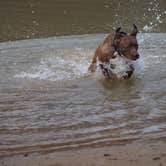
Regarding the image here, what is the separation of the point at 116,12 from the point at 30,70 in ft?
28.9

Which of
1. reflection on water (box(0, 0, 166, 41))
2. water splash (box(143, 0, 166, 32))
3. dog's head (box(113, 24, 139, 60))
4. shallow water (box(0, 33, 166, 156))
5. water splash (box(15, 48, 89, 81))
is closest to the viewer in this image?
shallow water (box(0, 33, 166, 156))

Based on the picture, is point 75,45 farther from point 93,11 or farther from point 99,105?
point 93,11

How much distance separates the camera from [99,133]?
17.7 ft

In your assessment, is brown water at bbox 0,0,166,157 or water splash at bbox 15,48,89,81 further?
water splash at bbox 15,48,89,81

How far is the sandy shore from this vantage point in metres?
4.50

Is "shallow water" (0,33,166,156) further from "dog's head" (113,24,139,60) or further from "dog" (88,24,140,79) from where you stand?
"dog's head" (113,24,139,60)

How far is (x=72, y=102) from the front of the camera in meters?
6.62

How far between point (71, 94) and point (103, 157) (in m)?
2.52

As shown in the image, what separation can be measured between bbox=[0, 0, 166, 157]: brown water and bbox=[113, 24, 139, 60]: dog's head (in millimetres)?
397

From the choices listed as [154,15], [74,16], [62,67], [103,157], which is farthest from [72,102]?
[154,15]

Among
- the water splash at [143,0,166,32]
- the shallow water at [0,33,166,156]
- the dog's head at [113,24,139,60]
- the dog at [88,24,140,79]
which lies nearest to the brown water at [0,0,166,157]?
the shallow water at [0,33,166,156]

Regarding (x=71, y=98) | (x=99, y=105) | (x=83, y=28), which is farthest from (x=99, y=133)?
(x=83, y=28)

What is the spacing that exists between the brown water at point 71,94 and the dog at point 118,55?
209mm

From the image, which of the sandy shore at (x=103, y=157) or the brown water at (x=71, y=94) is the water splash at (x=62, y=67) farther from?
the sandy shore at (x=103, y=157)
